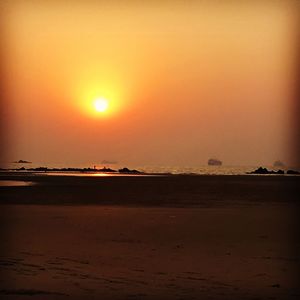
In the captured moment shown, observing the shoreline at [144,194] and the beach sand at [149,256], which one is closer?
the beach sand at [149,256]

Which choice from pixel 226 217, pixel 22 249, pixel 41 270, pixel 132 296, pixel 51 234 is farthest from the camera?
pixel 226 217

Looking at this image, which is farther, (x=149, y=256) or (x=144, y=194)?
(x=144, y=194)

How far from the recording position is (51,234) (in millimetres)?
19484

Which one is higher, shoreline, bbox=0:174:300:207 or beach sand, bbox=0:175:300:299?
shoreline, bbox=0:174:300:207

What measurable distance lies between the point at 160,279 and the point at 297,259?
3937mm

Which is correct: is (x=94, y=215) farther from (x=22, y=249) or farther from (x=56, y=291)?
(x=56, y=291)

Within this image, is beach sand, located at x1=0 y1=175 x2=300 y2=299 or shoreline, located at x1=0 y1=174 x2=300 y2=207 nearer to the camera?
beach sand, located at x1=0 y1=175 x2=300 y2=299

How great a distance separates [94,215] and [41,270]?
45.1 ft

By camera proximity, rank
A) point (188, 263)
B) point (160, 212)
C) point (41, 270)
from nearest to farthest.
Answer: point (41, 270) < point (188, 263) < point (160, 212)

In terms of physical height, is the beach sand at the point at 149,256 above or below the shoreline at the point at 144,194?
below

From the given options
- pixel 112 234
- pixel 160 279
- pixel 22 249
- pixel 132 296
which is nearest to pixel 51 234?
pixel 112 234

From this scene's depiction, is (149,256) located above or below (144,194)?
below

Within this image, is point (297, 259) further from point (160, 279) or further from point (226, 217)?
point (226, 217)

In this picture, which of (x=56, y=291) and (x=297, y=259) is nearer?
A: (x=56, y=291)
